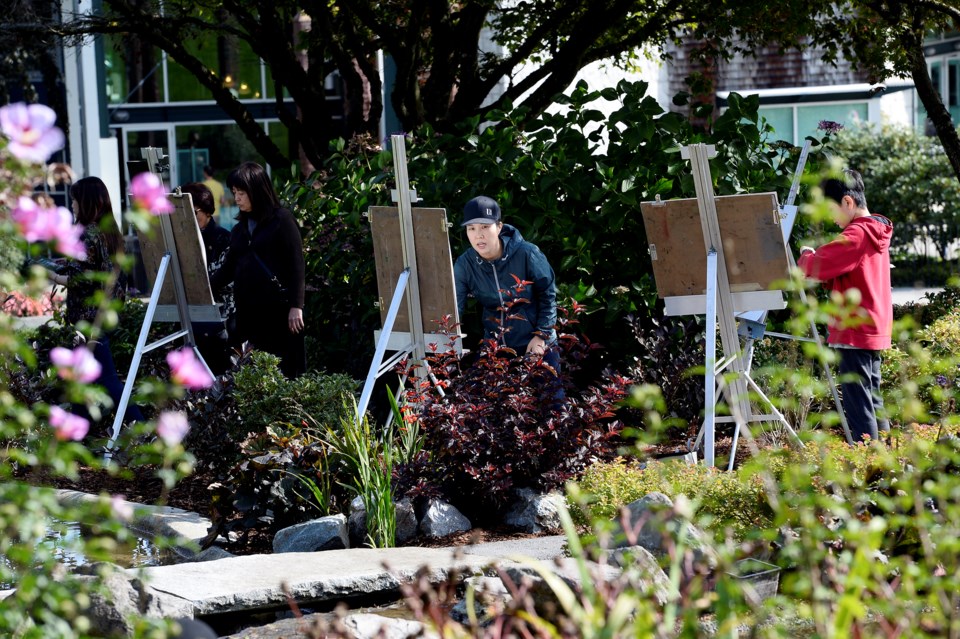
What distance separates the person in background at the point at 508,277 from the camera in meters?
6.31

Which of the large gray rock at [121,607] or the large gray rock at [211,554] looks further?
the large gray rock at [211,554]

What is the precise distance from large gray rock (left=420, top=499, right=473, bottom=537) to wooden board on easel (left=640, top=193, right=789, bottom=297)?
1.86m

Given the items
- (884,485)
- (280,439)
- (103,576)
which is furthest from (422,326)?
(103,576)

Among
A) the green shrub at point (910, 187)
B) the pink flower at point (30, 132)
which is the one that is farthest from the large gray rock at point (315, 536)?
the green shrub at point (910, 187)

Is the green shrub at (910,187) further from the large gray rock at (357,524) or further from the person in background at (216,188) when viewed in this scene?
the large gray rock at (357,524)

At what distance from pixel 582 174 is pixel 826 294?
6.02 feet

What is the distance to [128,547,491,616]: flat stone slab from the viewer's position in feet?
14.1

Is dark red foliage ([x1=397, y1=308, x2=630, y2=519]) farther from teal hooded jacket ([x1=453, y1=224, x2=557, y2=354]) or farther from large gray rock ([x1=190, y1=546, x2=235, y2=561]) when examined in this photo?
large gray rock ([x1=190, y1=546, x2=235, y2=561])

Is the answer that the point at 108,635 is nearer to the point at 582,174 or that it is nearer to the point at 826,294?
the point at 582,174

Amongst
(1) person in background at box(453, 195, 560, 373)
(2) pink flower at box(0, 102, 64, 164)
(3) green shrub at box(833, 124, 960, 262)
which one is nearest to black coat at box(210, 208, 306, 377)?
(1) person in background at box(453, 195, 560, 373)

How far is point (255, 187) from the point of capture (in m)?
7.53

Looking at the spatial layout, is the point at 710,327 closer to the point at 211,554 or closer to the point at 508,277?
the point at 508,277

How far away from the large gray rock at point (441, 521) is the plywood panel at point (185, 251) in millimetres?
2751

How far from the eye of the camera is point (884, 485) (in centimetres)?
448
